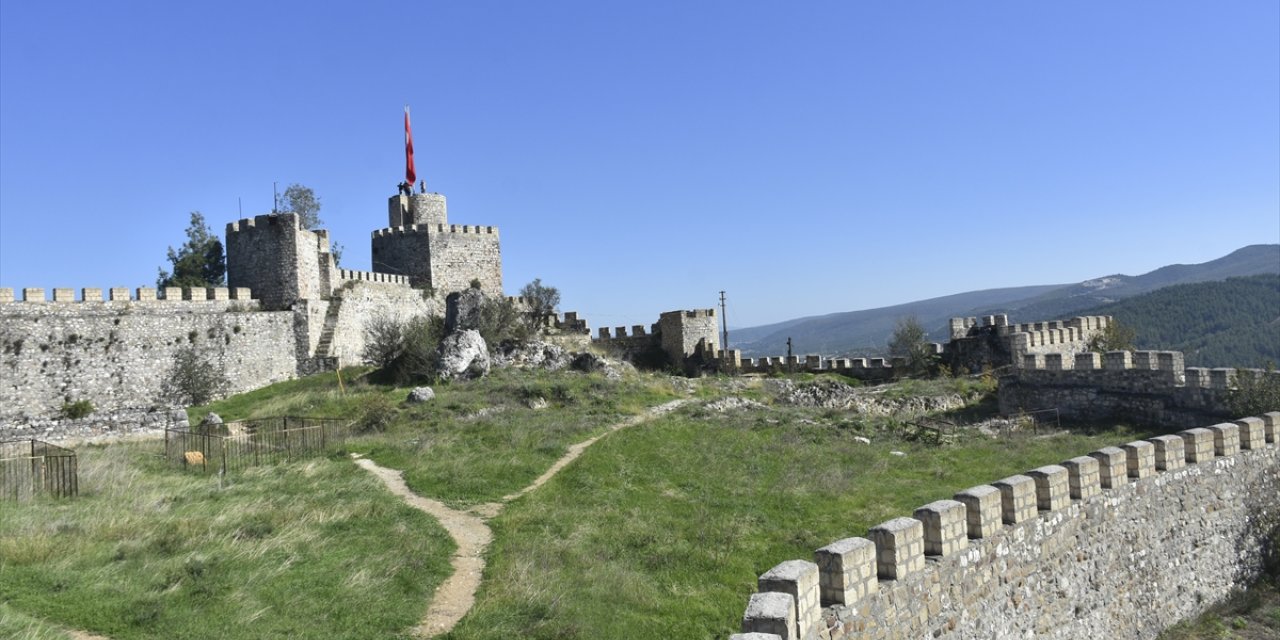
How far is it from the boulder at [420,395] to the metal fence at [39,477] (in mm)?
9464

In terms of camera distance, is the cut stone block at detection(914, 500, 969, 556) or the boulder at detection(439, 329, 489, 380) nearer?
the cut stone block at detection(914, 500, 969, 556)

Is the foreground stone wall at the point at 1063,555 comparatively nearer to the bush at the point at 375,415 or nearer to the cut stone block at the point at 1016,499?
the cut stone block at the point at 1016,499

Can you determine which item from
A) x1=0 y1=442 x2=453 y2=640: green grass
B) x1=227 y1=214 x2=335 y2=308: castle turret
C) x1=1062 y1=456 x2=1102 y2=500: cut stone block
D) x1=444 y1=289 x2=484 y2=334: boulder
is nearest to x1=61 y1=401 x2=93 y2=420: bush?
x1=227 y1=214 x2=335 y2=308: castle turret

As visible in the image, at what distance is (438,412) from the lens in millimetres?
22172

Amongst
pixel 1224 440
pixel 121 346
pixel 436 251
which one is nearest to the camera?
pixel 1224 440

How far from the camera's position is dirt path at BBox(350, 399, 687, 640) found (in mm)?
9125

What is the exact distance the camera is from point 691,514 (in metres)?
13.2

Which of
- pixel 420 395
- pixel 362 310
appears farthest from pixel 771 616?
pixel 362 310

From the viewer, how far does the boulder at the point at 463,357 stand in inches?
1070

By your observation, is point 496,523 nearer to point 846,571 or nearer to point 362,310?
point 846,571

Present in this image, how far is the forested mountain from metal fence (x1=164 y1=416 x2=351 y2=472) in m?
72.8

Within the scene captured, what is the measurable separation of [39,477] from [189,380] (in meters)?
13.6

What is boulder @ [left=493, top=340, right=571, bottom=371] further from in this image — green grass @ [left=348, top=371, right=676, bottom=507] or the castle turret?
the castle turret

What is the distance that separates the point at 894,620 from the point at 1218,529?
8.00 meters
